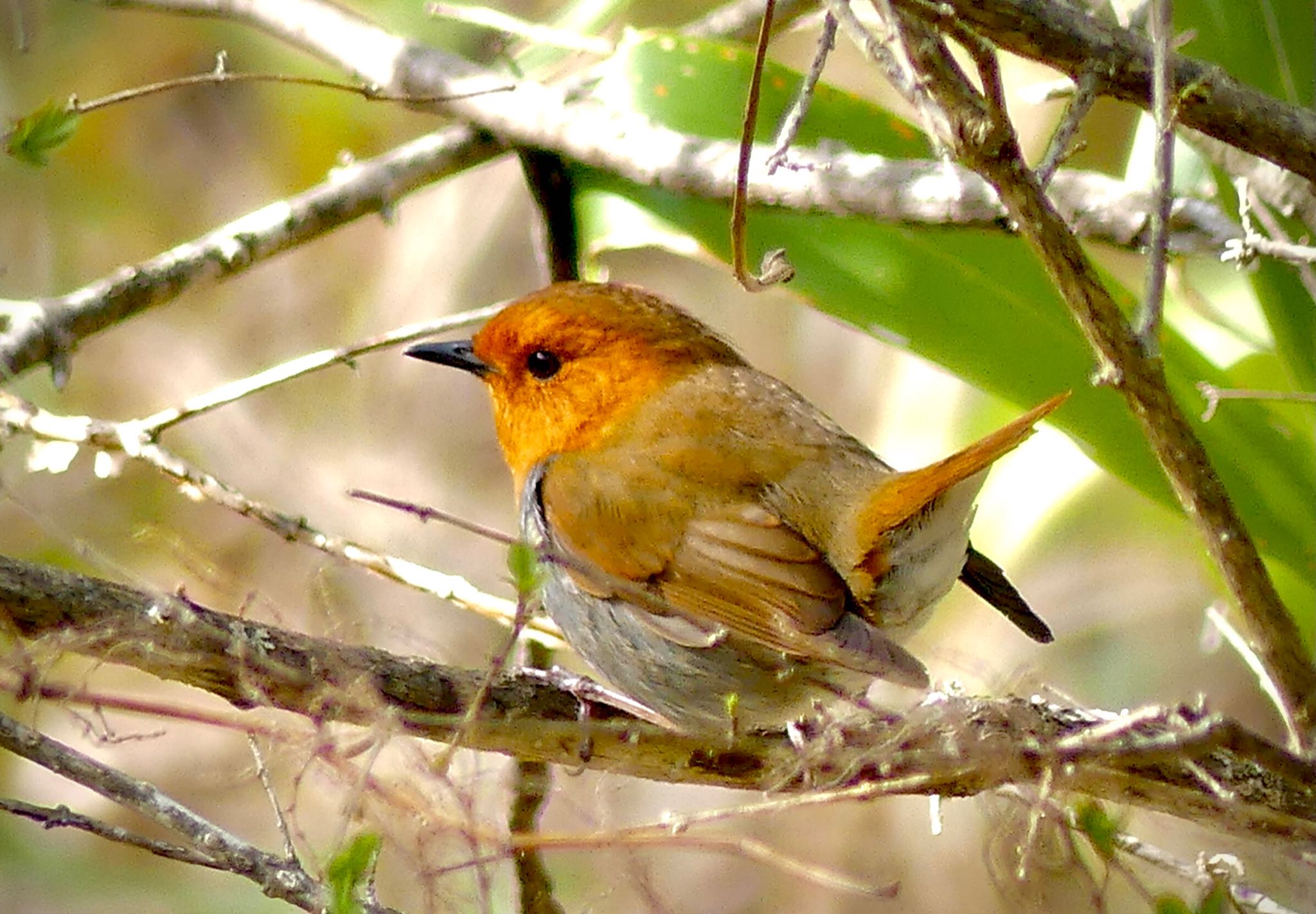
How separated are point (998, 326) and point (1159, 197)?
53.1 inches

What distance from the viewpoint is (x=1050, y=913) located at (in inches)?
76.5

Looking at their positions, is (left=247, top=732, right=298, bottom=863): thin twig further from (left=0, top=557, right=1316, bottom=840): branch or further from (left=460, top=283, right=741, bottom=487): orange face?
(left=460, top=283, right=741, bottom=487): orange face

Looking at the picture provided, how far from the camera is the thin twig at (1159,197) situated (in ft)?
5.42

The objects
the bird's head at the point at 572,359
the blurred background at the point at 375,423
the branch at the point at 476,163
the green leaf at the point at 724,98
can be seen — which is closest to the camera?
the branch at the point at 476,163

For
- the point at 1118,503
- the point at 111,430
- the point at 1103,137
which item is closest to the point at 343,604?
the point at 111,430

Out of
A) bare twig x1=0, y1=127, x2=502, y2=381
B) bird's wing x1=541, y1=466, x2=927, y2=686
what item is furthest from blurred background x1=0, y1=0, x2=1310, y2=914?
bird's wing x1=541, y1=466, x2=927, y2=686

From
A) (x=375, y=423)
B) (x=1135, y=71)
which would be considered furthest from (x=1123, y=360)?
(x=375, y=423)

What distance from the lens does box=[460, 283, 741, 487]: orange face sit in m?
2.97

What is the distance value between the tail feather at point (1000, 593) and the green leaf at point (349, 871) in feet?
5.03

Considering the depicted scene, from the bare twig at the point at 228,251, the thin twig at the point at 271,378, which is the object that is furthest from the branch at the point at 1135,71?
the bare twig at the point at 228,251

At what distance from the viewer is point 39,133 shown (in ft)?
6.16

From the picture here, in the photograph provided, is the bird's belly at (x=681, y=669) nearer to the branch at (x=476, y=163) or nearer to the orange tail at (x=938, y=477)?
the orange tail at (x=938, y=477)

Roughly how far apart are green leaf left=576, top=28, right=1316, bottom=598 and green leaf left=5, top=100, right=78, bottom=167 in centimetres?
140

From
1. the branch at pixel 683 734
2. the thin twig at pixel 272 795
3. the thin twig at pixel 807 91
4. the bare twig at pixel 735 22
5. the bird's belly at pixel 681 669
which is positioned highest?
the bare twig at pixel 735 22
